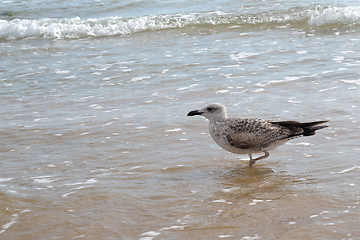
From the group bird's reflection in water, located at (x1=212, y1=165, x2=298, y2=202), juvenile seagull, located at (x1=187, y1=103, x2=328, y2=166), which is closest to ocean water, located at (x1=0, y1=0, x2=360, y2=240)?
bird's reflection in water, located at (x1=212, y1=165, x2=298, y2=202)

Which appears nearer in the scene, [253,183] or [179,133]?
[253,183]

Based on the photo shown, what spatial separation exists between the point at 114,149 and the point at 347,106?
3252 mm

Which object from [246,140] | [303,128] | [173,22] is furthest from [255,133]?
[173,22]

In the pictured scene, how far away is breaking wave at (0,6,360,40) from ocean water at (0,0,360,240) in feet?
0.31

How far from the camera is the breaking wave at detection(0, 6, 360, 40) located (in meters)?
15.2

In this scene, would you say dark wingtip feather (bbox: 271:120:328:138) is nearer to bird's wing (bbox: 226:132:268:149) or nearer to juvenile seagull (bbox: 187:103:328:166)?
juvenile seagull (bbox: 187:103:328:166)

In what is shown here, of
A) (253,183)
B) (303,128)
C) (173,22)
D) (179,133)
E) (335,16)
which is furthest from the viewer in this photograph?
(173,22)

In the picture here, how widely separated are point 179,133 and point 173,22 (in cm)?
960

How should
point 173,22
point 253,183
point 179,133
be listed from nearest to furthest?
point 253,183 → point 179,133 → point 173,22

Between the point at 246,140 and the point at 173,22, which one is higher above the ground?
the point at 246,140

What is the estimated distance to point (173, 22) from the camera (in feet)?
55.3

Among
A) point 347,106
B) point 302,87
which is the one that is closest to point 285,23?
point 302,87

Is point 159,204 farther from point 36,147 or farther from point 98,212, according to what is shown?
point 36,147

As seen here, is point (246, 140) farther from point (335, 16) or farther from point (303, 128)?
point (335, 16)
